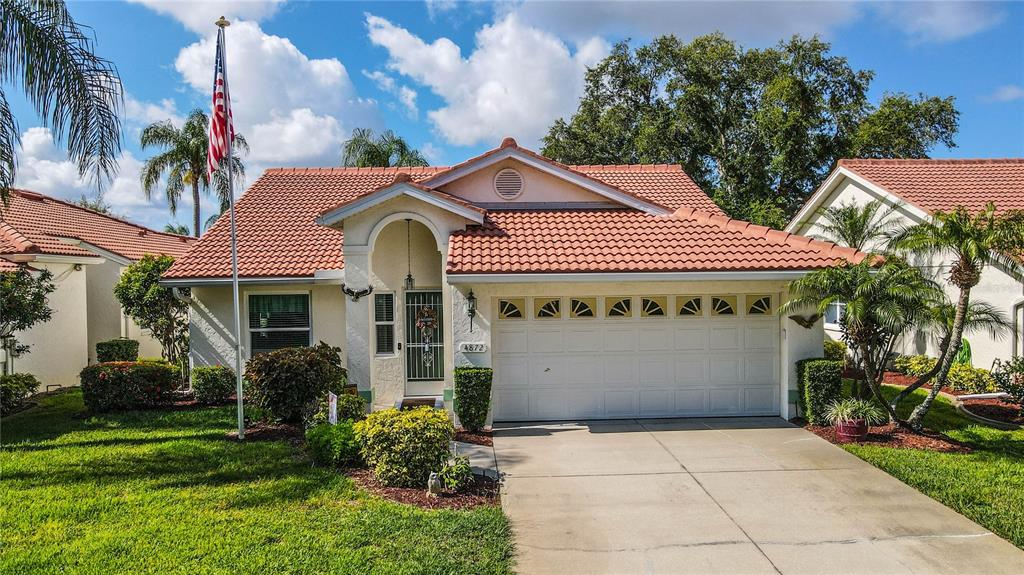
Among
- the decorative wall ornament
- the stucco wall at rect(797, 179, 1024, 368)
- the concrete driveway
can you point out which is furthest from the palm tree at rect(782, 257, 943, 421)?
the decorative wall ornament

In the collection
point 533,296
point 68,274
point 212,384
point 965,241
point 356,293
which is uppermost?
point 68,274

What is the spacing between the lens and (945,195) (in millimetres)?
15562

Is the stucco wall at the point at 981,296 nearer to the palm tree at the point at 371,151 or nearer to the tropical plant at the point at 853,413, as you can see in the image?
the tropical plant at the point at 853,413

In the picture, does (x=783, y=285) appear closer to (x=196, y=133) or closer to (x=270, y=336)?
(x=270, y=336)

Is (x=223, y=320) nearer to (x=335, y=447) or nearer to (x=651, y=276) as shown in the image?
(x=335, y=447)

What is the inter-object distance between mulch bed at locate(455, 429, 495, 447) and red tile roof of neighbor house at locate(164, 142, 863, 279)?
9.05ft

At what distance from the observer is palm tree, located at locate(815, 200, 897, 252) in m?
16.4

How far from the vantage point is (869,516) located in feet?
21.9

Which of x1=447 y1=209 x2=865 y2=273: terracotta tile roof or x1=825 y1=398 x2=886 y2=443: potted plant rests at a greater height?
x1=447 y1=209 x2=865 y2=273: terracotta tile roof

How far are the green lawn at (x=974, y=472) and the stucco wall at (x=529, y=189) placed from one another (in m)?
6.97

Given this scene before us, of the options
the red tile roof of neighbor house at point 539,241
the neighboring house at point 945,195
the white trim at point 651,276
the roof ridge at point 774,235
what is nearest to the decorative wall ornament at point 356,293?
the red tile roof of neighbor house at point 539,241

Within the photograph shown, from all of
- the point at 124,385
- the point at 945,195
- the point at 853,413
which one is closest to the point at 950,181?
the point at 945,195

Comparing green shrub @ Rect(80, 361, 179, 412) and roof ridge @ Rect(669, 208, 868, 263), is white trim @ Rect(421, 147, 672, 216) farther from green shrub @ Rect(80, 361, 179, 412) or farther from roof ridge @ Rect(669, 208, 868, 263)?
green shrub @ Rect(80, 361, 179, 412)

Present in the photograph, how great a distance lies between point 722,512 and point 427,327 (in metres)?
7.17
